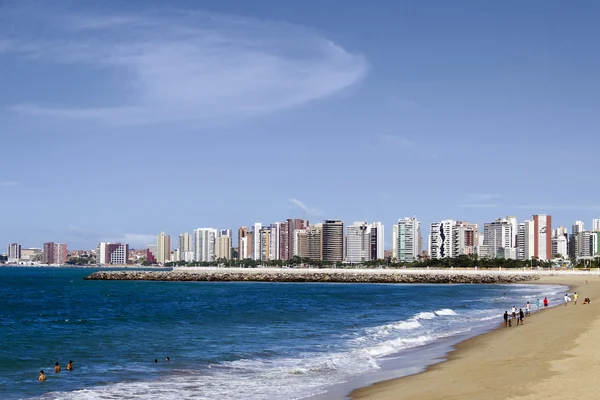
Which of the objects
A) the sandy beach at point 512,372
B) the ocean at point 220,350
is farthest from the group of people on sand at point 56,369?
the sandy beach at point 512,372

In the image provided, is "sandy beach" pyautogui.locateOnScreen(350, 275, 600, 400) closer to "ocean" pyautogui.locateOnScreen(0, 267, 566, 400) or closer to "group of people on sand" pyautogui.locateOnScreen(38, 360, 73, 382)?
"ocean" pyautogui.locateOnScreen(0, 267, 566, 400)

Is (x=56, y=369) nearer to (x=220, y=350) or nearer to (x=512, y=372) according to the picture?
(x=220, y=350)

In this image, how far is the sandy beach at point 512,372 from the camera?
648 inches

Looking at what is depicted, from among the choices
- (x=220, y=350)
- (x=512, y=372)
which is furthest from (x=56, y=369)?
(x=512, y=372)

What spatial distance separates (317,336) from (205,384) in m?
14.6

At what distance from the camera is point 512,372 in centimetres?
1959

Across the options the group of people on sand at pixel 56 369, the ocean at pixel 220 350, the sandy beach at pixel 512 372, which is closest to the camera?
the sandy beach at pixel 512 372

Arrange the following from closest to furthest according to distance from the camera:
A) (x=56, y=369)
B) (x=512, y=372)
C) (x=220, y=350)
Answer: (x=512, y=372) < (x=56, y=369) < (x=220, y=350)

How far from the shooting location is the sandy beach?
648 inches

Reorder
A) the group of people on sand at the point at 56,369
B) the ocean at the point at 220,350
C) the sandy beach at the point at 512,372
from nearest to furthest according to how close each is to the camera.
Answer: the sandy beach at the point at 512,372 < the ocean at the point at 220,350 < the group of people on sand at the point at 56,369

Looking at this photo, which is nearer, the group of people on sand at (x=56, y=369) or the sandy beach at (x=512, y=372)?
the sandy beach at (x=512, y=372)

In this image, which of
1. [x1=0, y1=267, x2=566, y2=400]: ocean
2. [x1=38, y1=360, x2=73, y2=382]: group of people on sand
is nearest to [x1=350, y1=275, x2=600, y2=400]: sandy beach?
[x1=0, y1=267, x2=566, y2=400]: ocean

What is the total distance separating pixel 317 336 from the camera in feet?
113

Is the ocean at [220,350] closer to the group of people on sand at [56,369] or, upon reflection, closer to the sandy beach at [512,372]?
the group of people on sand at [56,369]
